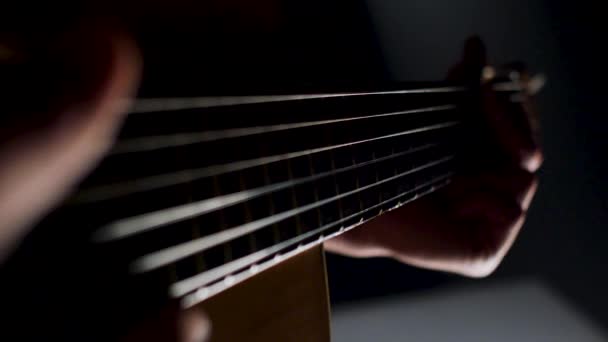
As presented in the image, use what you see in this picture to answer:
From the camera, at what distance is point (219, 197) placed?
40 centimetres

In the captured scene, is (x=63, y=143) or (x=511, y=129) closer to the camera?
(x=63, y=143)

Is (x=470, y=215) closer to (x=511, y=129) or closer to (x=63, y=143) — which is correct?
(x=511, y=129)

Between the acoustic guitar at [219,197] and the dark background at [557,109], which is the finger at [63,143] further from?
the dark background at [557,109]

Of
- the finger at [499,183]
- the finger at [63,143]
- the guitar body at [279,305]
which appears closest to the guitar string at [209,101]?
the finger at [63,143]

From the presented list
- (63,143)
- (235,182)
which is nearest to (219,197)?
(235,182)

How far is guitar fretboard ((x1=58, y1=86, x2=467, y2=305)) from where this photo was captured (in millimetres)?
340

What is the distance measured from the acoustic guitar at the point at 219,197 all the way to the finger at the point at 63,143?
0.29 ft

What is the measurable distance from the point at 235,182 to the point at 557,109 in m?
1.04

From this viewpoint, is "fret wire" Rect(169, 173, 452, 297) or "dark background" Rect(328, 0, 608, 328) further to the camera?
"dark background" Rect(328, 0, 608, 328)

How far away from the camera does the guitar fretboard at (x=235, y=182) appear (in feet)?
1.12

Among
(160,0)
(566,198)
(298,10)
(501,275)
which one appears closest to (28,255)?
(160,0)

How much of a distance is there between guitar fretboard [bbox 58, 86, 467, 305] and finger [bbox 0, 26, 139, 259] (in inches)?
3.6

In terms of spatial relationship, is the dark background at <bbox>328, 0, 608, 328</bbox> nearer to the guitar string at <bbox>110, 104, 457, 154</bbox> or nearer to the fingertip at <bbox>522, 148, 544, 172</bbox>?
the fingertip at <bbox>522, 148, 544, 172</bbox>

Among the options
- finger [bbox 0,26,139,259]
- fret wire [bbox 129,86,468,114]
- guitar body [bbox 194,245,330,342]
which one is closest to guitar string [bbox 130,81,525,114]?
fret wire [bbox 129,86,468,114]
